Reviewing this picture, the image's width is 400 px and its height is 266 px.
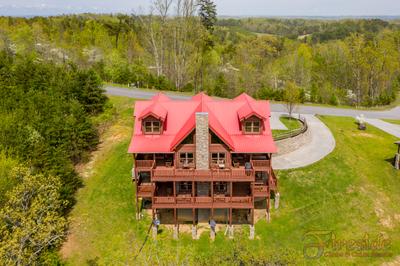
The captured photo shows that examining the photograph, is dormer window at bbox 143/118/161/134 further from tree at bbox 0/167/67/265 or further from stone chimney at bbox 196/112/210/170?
tree at bbox 0/167/67/265

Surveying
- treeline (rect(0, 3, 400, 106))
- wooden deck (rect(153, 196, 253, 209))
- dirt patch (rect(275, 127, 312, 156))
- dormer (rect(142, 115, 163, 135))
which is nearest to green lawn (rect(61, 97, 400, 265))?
wooden deck (rect(153, 196, 253, 209))

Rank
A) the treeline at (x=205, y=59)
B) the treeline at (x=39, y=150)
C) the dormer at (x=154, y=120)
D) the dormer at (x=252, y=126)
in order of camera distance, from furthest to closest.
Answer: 1. the treeline at (x=205, y=59)
2. the dormer at (x=252, y=126)
3. the dormer at (x=154, y=120)
4. the treeline at (x=39, y=150)

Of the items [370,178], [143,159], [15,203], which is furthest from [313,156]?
[15,203]

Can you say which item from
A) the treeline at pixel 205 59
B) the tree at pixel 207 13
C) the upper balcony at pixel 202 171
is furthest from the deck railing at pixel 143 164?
the tree at pixel 207 13

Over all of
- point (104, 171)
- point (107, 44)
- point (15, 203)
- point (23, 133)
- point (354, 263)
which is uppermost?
point (107, 44)

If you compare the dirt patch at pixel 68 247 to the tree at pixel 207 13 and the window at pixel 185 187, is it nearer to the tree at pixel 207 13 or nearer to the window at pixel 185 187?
the window at pixel 185 187

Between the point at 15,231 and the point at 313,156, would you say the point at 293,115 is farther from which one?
the point at 15,231
